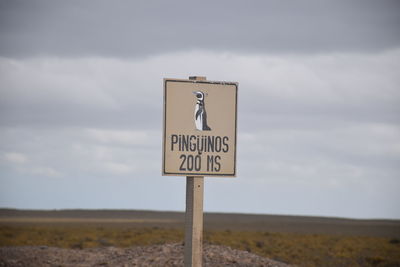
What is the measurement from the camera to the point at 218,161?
A: 11.1m

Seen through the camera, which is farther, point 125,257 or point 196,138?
point 125,257

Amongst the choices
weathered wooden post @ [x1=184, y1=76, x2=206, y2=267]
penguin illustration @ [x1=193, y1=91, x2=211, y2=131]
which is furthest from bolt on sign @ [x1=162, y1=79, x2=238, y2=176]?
weathered wooden post @ [x1=184, y1=76, x2=206, y2=267]

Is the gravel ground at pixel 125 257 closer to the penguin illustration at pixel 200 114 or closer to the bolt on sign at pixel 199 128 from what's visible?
the bolt on sign at pixel 199 128

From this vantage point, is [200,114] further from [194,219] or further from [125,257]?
[125,257]

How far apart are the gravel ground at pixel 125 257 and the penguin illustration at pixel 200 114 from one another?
18.5ft

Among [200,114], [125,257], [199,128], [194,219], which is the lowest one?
[125,257]

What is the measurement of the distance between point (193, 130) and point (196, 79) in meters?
0.84

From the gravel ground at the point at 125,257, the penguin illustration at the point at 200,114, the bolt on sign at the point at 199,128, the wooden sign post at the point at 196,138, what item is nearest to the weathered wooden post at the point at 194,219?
the wooden sign post at the point at 196,138

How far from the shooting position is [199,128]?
11.0 m

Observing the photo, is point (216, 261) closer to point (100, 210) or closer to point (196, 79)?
point (196, 79)

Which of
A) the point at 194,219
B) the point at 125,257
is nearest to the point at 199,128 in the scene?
the point at 194,219

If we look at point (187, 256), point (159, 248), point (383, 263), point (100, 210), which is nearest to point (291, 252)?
point (383, 263)

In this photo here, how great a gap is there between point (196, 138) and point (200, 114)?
39cm

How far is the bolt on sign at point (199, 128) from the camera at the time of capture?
10898 mm
